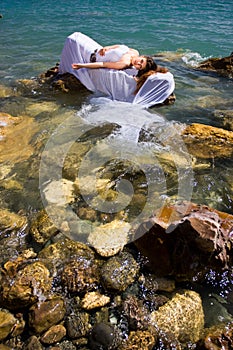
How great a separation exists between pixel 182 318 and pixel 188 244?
0.78 meters

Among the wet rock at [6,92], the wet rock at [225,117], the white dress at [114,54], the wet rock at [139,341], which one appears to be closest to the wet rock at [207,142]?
the wet rock at [225,117]

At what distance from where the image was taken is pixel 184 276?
3455 mm

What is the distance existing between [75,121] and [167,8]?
2226cm

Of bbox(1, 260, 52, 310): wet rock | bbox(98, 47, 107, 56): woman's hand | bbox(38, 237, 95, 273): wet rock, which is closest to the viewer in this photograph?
bbox(1, 260, 52, 310): wet rock

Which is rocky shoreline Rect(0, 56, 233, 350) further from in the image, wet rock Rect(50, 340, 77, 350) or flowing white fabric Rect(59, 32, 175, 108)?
flowing white fabric Rect(59, 32, 175, 108)

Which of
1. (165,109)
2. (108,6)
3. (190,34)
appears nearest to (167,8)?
(108,6)

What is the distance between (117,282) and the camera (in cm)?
338

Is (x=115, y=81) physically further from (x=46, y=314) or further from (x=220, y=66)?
(x=46, y=314)

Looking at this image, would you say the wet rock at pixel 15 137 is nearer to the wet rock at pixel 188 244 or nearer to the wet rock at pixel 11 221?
the wet rock at pixel 11 221

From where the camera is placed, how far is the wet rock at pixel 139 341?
114 inches

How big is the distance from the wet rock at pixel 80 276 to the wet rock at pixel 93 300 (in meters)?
0.09

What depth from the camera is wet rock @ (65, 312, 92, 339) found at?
2.98 metres

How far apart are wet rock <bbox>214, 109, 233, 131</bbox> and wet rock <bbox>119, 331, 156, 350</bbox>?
16.2 ft

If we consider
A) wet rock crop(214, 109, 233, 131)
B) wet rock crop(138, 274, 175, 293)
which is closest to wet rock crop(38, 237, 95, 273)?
wet rock crop(138, 274, 175, 293)
